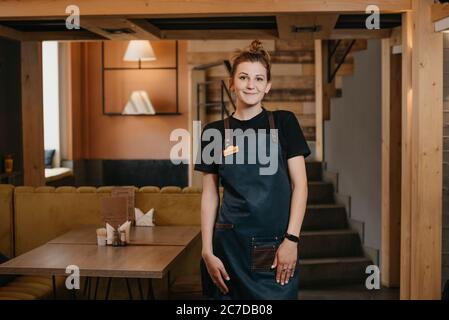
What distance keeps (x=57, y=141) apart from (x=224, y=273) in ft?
22.3

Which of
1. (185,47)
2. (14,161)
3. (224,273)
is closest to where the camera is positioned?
(224,273)

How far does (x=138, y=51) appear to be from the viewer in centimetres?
909

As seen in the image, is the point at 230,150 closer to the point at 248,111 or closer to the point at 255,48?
the point at 248,111

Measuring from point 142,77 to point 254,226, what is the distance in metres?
7.21

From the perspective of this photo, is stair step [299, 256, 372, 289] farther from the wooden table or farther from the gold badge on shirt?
the gold badge on shirt

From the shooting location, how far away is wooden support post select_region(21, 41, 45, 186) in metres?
6.28

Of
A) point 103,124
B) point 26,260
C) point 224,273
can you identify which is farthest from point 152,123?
point 224,273

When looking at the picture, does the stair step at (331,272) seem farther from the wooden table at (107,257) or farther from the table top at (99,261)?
the table top at (99,261)

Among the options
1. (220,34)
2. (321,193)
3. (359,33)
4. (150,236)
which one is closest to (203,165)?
(150,236)

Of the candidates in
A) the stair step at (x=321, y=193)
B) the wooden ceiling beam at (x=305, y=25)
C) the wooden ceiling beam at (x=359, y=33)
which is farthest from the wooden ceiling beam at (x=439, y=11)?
the stair step at (x=321, y=193)

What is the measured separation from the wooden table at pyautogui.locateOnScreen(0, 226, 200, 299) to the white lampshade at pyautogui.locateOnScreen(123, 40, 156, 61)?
192 inches

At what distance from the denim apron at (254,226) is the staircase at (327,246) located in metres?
3.66

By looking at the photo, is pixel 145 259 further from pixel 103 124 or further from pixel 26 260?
pixel 103 124

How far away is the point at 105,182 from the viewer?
9.77 metres
